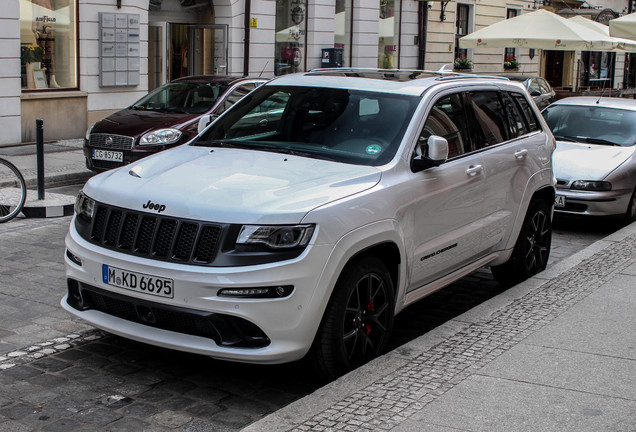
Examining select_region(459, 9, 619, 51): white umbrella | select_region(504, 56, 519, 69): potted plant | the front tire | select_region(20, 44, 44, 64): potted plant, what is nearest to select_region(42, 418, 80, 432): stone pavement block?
the front tire

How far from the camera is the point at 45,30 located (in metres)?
16.8

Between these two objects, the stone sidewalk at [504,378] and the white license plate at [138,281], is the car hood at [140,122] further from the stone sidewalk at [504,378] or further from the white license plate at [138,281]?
the white license plate at [138,281]

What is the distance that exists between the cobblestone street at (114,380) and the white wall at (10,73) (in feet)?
31.2

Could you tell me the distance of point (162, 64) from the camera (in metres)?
19.9

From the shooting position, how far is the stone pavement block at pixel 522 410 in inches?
161

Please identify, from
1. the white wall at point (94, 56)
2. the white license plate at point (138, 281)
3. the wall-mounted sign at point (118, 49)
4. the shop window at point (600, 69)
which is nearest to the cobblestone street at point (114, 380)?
the white license plate at point (138, 281)

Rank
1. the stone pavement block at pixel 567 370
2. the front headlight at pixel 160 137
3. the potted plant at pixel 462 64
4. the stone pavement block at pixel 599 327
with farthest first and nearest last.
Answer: the potted plant at pixel 462 64, the front headlight at pixel 160 137, the stone pavement block at pixel 599 327, the stone pavement block at pixel 567 370

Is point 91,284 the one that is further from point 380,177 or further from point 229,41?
point 229,41

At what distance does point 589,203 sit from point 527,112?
3217mm

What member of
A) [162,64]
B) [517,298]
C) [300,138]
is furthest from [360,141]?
[162,64]

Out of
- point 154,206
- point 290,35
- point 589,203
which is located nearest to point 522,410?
point 154,206

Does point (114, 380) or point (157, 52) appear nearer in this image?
point (114, 380)

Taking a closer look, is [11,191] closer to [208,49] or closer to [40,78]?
[40,78]

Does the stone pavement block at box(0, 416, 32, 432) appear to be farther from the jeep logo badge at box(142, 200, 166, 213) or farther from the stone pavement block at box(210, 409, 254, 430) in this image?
the jeep logo badge at box(142, 200, 166, 213)
